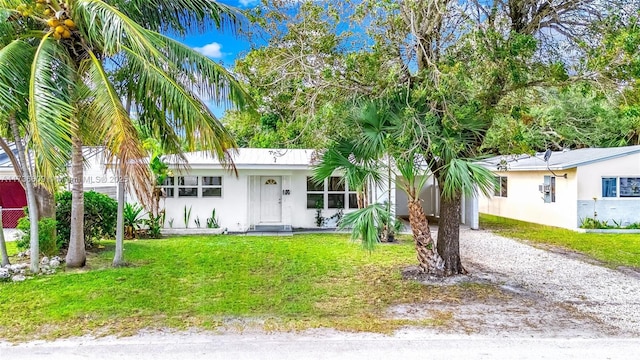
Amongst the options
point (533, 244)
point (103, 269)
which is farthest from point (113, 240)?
point (533, 244)

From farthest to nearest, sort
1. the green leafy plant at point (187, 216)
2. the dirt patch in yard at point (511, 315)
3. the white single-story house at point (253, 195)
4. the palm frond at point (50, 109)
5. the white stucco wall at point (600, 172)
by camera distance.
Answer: the white stucco wall at point (600, 172) → the green leafy plant at point (187, 216) → the white single-story house at point (253, 195) → the palm frond at point (50, 109) → the dirt patch in yard at point (511, 315)

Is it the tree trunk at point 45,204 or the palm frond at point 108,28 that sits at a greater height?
the palm frond at point 108,28

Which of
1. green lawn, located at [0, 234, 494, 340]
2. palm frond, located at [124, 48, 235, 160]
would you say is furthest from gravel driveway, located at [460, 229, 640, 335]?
palm frond, located at [124, 48, 235, 160]

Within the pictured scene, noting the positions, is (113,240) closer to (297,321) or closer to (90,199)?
(90,199)

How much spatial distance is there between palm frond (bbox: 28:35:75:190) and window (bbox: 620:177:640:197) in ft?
58.4

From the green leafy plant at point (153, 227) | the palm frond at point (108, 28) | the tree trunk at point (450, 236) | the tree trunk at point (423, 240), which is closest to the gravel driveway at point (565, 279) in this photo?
the tree trunk at point (450, 236)

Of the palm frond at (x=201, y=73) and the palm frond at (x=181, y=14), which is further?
the palm frond at (x=181, y=14)

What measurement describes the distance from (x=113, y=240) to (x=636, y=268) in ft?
45.7

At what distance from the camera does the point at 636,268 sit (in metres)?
9.63

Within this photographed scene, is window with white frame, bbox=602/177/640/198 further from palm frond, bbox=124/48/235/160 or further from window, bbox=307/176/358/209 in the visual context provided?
palm frond, bbox=124/48/235/160

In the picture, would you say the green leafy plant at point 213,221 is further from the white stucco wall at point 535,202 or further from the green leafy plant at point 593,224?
the green leafy plant at point 593,224

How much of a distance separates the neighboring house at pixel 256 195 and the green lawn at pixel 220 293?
403 cm

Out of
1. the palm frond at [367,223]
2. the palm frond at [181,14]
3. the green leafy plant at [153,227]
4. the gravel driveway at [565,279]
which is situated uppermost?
the palm frond at [181,14]

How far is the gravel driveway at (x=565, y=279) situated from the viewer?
6598 mm
